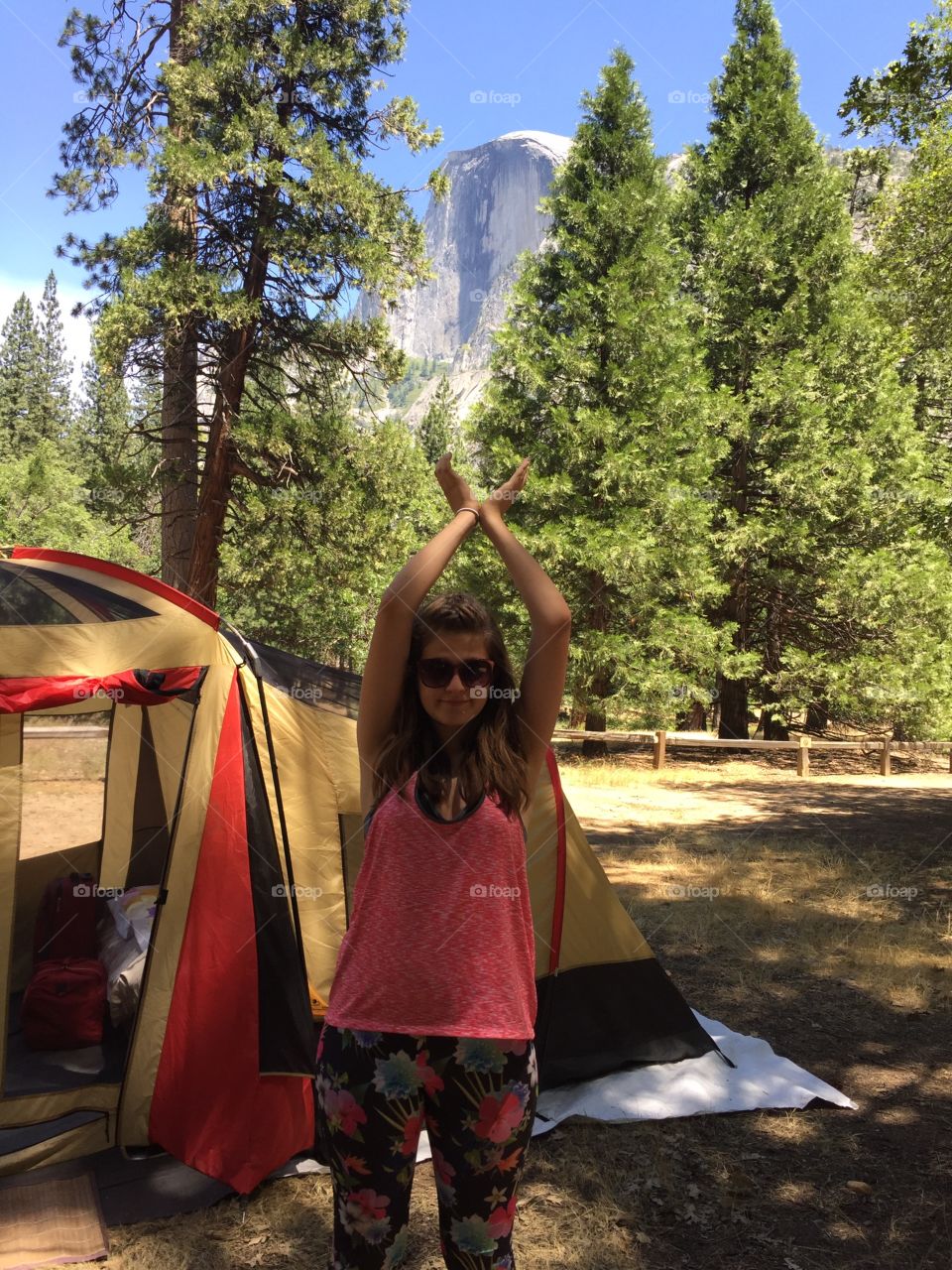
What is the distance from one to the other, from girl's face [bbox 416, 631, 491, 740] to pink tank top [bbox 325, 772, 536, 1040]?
6.6 inches

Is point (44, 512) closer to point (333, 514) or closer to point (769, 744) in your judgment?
point (333, 514)

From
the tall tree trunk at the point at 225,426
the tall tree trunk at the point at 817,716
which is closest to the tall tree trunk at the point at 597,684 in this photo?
the tall tree trunk at the point at 817,716

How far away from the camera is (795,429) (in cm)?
1730

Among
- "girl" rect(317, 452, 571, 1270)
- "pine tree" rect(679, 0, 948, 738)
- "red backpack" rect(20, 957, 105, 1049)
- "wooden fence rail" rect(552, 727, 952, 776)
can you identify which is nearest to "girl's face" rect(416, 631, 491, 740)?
"girl" rect(317, 452, 571, 1270)

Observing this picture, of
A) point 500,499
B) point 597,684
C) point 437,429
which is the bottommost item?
point 597,684

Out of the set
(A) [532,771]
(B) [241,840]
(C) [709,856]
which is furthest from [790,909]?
(A) [532,771]

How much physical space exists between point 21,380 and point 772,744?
4780 cm

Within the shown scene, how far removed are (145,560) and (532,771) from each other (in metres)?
32.7

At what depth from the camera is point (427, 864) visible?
175 cm

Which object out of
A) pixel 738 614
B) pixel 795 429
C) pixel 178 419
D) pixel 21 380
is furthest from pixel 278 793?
pixel 21 380

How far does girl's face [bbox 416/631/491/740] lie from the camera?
1.89 m

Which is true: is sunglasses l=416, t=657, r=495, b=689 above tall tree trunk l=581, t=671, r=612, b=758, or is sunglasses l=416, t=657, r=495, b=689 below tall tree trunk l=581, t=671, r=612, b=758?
above

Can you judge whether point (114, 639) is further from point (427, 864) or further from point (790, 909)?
point (790, 909)

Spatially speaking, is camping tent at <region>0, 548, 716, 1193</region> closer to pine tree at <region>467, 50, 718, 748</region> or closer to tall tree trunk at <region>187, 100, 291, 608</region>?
tall tree trunk at <region>187, 100, 291, 608</region>
